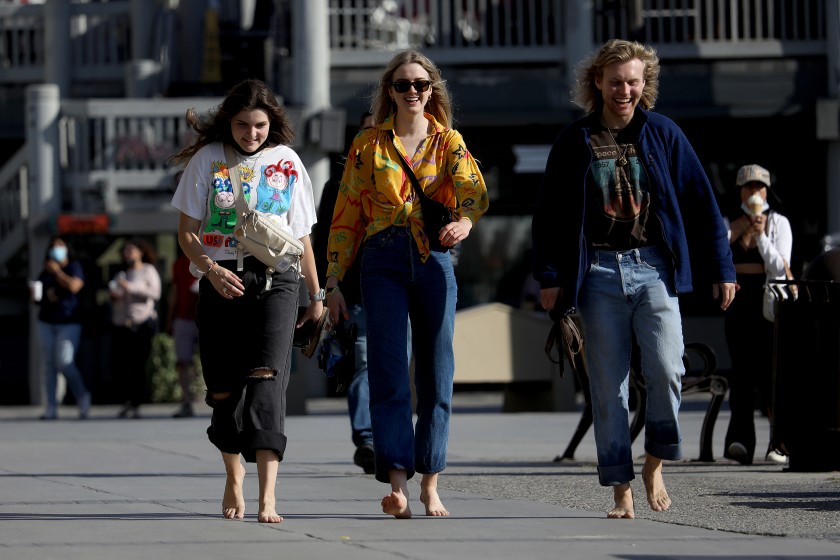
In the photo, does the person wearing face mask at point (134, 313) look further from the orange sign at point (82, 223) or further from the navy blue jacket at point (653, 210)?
A: the navy blue jacket at point (653, 210)

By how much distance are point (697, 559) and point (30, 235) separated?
45.2 feet

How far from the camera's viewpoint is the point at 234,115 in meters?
6.98

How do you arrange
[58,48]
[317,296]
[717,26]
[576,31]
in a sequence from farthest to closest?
1. [58,48]
2. [717,26]
3. [576,31]
4. [317,296]

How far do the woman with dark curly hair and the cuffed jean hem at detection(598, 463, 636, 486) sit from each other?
46.5 inches

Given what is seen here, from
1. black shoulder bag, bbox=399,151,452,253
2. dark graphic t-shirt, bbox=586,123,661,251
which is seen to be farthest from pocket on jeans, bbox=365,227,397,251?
dark graphic t-shirt, bbox=586,123,661,251

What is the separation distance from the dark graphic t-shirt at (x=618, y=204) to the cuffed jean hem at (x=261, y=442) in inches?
A: 53.5

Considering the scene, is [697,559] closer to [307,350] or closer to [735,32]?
[307,350]

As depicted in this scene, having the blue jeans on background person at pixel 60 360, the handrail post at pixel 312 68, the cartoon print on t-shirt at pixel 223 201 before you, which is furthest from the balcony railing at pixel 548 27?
the cartoon print on t-shirt at pixel 223 201

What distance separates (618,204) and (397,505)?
1.37 m

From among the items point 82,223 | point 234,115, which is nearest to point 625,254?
point 234,115

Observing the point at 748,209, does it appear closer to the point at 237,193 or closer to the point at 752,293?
the point at 752,293

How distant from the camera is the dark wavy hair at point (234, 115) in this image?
22.9 feet

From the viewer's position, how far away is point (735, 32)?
19688 millimetres

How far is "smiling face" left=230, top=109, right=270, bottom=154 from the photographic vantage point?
6.95m
